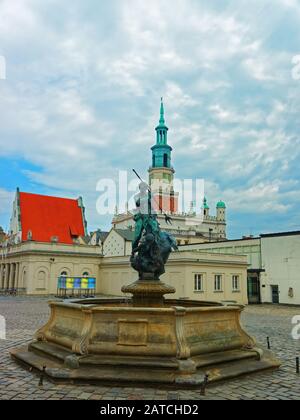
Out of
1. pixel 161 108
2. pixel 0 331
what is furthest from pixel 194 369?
pixel 161 108

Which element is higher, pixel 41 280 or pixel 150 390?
pixel 41 280

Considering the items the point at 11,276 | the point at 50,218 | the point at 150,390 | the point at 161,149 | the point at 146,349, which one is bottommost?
the point at 150,390

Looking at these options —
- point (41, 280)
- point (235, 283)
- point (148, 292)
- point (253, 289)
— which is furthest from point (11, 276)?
point (148, 292)

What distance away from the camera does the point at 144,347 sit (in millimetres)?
7875

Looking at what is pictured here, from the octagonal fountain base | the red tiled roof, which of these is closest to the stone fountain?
the octagonal fountain base

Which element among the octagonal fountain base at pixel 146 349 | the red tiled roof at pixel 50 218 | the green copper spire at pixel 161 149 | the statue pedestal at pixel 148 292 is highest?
the green copper spire at pixel 161 149

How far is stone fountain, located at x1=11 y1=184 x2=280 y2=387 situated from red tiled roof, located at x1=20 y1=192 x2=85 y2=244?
4504cm

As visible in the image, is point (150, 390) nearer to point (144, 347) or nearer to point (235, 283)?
point (144, 347)

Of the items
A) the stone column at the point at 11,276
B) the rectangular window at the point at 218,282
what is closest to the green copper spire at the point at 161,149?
the stone column at the point at 11,276

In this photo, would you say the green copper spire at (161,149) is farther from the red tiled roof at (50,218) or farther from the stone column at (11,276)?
the stone column at (11,276)

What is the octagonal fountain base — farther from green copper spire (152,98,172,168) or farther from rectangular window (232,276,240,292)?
green copper spire (152,98,172,168)

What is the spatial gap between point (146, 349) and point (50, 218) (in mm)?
50037

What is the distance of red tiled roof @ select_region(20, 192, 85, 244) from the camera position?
5359 centimetres

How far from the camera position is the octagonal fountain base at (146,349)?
7438 millimetres
